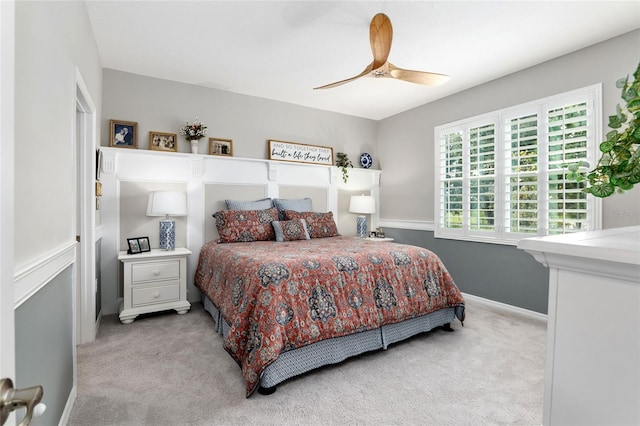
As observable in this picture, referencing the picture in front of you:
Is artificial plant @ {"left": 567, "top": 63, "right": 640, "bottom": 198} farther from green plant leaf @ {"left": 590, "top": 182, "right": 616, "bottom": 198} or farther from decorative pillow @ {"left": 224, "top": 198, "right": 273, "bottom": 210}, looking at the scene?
decorative pillow @ {"left": 224, "top": 198, "right": 273, "bottom": 210}

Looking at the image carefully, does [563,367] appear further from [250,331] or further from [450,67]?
[450,67]

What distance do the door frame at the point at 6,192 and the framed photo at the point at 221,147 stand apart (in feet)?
11.8

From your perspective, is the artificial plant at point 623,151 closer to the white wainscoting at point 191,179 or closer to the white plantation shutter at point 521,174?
the white plantation shutter at point 521,174

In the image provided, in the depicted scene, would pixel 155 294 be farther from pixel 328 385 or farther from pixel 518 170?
pixel 518 170

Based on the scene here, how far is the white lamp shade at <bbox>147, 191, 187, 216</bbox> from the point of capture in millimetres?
3262

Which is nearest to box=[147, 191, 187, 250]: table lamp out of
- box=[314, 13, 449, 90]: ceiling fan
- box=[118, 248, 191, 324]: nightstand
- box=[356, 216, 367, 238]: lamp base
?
box=[118, 248, 191, 324]: nightstand

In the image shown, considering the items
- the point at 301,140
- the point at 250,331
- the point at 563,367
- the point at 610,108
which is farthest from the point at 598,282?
the point at 301,140

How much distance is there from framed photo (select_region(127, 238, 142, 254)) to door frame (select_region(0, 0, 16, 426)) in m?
3.05

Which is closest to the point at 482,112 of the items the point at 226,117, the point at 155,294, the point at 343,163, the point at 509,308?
the point at 343,163

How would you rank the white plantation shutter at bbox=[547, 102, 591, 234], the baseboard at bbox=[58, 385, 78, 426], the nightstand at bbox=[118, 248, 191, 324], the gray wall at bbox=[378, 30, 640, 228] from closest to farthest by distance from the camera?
the baseboard at bbox=[58, 385, 78, 426] → the gray wall at bbox=[378, 30, 640, 228] → the white plantation shutter at bbox=[547, 102, 591, 234] → the nightstand at bbox=[118, 248, 191, 324]

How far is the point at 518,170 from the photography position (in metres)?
3.43

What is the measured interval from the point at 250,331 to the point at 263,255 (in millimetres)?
660

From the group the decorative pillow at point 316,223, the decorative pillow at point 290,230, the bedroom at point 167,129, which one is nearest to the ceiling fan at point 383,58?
the bedroom at point 167,129

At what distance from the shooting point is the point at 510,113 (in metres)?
3.51
